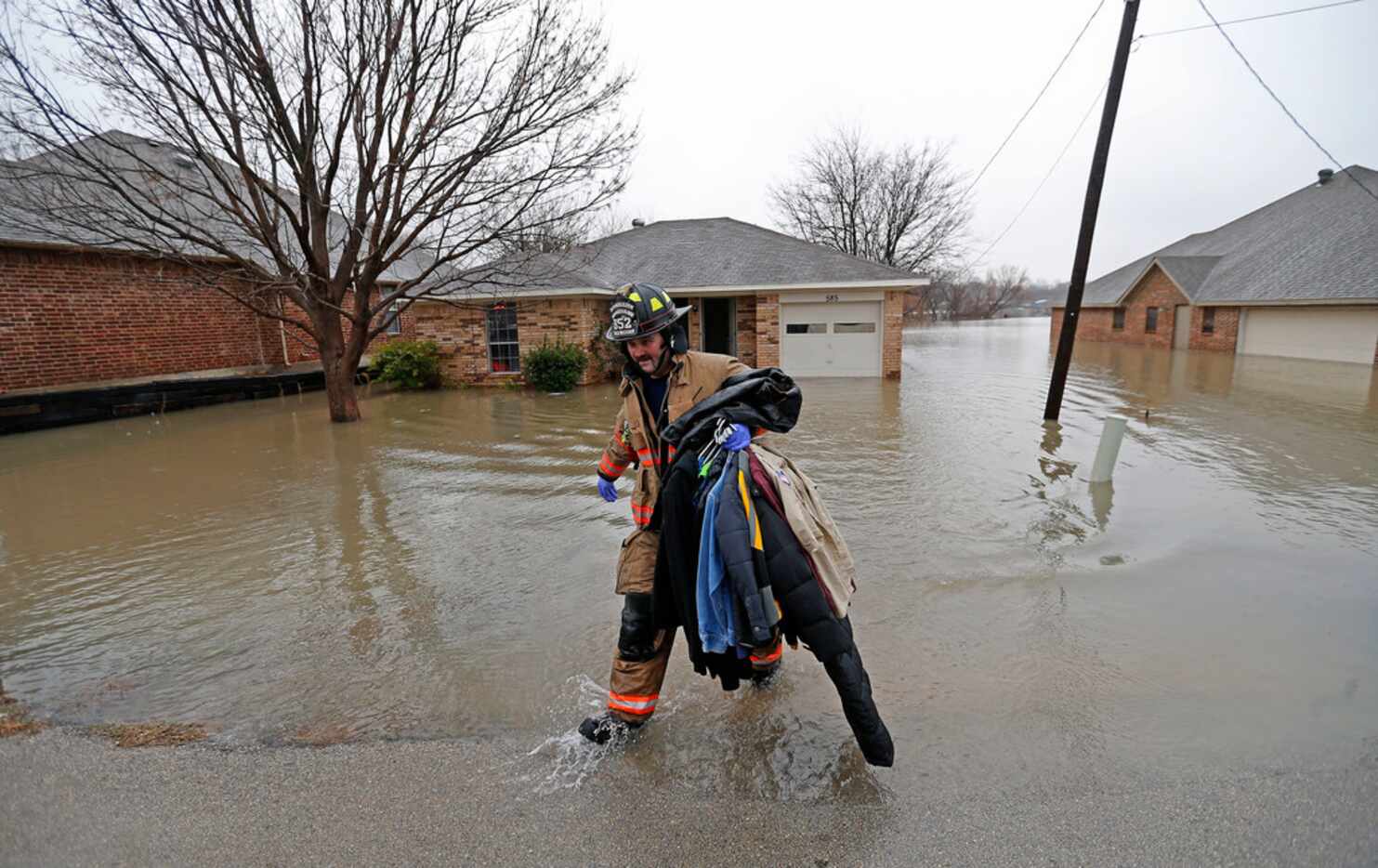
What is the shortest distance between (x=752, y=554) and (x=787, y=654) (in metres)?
1.52

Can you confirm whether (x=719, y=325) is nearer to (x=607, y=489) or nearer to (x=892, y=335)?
(x=892, y=335)

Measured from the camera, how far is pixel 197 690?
133 inches

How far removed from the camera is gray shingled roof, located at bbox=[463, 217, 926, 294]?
1585 cm

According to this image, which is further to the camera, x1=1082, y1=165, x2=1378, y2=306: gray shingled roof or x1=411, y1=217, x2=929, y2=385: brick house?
x1=1082, y1=165, x2=1378, y2=306: gray shingled roof

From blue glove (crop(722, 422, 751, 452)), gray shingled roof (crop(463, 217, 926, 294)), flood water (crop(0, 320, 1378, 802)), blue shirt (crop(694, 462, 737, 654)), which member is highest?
gray shingled roof (crop(463, 217, 926, 294))

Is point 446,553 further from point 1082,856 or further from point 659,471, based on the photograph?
point 1082,856

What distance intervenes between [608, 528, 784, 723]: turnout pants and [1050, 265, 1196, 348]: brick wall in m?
24.9

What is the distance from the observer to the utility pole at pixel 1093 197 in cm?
888

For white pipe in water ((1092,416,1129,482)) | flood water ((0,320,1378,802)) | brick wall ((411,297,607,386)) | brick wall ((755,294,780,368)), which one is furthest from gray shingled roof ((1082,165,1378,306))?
brick wall ((411,297,607,386))

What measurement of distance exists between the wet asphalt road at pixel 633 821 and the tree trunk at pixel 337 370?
969cm

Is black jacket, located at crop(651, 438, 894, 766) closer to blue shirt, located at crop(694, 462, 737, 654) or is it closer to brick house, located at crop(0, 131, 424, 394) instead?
blue shirt, located at crop(694, 462, 737, 654)

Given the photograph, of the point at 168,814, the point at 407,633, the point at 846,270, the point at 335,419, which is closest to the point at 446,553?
the point at 407,633

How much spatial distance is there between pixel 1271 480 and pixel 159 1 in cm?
1423

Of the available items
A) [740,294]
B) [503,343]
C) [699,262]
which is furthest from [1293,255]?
[503,343]
